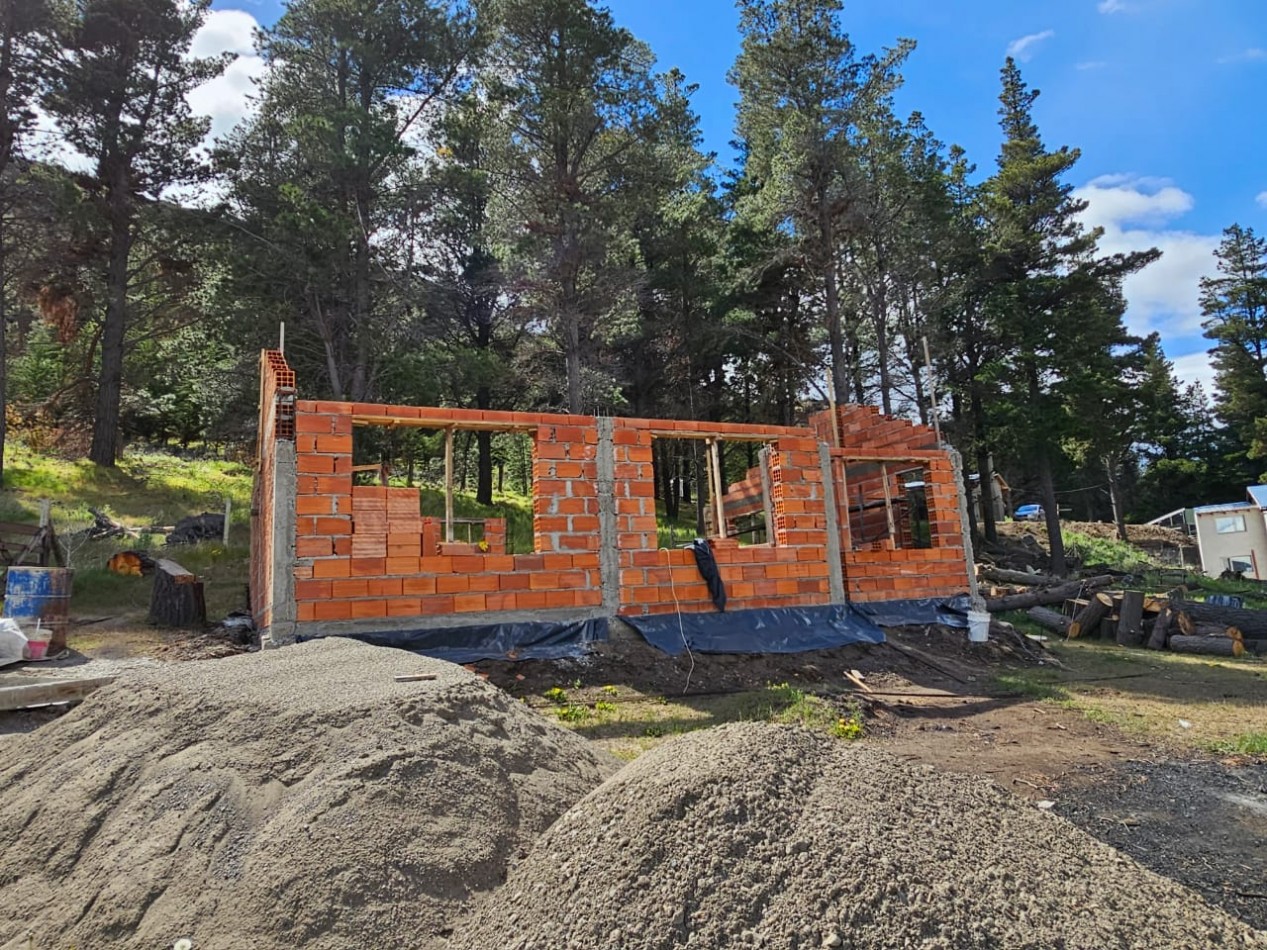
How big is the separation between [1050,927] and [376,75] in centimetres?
2016

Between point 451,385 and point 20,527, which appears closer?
point 20,527

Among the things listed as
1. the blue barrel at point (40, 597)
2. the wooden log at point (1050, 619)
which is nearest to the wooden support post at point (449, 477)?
the blue barrel at point (40, 597)

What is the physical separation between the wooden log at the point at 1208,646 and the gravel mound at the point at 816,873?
32.9 feet

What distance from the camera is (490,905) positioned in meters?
2.33

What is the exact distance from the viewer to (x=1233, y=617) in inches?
418

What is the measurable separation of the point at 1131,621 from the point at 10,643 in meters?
13.5

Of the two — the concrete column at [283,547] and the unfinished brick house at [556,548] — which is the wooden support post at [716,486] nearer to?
the unfinished brick house at [556,548]

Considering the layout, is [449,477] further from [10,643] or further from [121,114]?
[121,114]

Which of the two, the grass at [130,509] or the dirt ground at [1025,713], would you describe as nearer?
the dirt ground at [1025,713]

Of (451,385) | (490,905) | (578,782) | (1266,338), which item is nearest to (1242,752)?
(578,782)

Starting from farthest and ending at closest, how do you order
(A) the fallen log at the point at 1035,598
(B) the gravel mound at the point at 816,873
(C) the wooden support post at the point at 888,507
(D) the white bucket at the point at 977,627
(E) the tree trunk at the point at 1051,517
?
(E) the tree trunk at the point at 1051,517, (A) the fallen log at the point at 1035,598, (C) the wooden support post at the point at 888,507, (D) the white bucket at the point at 977,627, (B) the gravel mound at the point at 816,873

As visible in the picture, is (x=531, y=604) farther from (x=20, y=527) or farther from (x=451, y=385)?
(x=451, y=385)

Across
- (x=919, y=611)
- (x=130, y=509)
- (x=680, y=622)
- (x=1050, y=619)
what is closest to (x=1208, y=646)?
(x=1050, y=619)

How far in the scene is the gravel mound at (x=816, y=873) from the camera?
1.92 m
